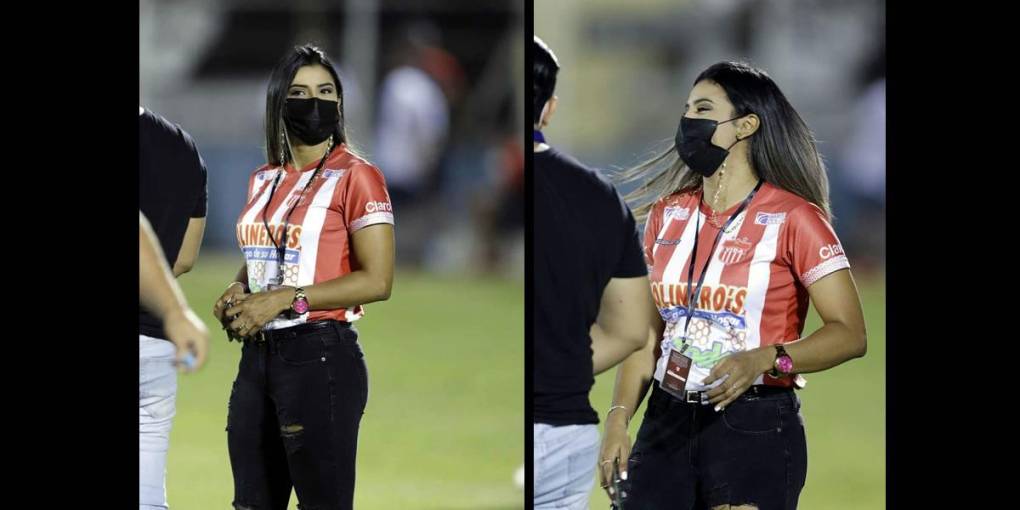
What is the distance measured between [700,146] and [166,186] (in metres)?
1.49

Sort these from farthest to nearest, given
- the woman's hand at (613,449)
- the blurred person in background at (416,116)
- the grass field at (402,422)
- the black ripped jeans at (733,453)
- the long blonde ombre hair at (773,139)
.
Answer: the blurred person in background at (416,116) < the grass field at (402,422) < the woman's hand at (613,449) < the long blonde ombre hair at (773,139) < the black ripped jeans at (733,453)

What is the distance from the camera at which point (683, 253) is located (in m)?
3.48

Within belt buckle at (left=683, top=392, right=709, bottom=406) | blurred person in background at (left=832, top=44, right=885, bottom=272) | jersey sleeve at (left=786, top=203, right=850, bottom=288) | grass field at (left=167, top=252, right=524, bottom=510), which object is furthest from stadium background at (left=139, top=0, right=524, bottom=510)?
blurred person in background at (left=832, top=44, right=885, bottom=272)

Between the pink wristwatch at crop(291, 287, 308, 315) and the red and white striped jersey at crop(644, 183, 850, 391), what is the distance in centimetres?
93

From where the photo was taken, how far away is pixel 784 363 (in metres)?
3.33

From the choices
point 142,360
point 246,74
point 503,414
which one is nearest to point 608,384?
point 142,360

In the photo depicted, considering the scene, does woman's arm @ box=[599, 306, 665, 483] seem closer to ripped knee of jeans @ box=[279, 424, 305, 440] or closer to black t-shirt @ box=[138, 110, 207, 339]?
ripped knee of jeans @ box=[279, 424, 305, 440]

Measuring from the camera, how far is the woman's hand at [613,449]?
11.7 feet

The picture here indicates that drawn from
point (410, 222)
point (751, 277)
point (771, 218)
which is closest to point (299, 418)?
point (751, 277)

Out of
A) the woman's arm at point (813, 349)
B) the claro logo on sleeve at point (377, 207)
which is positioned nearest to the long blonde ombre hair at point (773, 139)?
the woman's arm at point (813, 349)

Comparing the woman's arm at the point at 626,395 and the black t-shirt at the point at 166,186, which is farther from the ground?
the black t-shirt at the point at 166,186

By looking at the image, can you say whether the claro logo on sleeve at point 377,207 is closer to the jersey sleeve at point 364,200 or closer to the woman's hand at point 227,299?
the jersey sleeve at point 364,200

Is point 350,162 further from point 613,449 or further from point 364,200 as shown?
point 613,449
